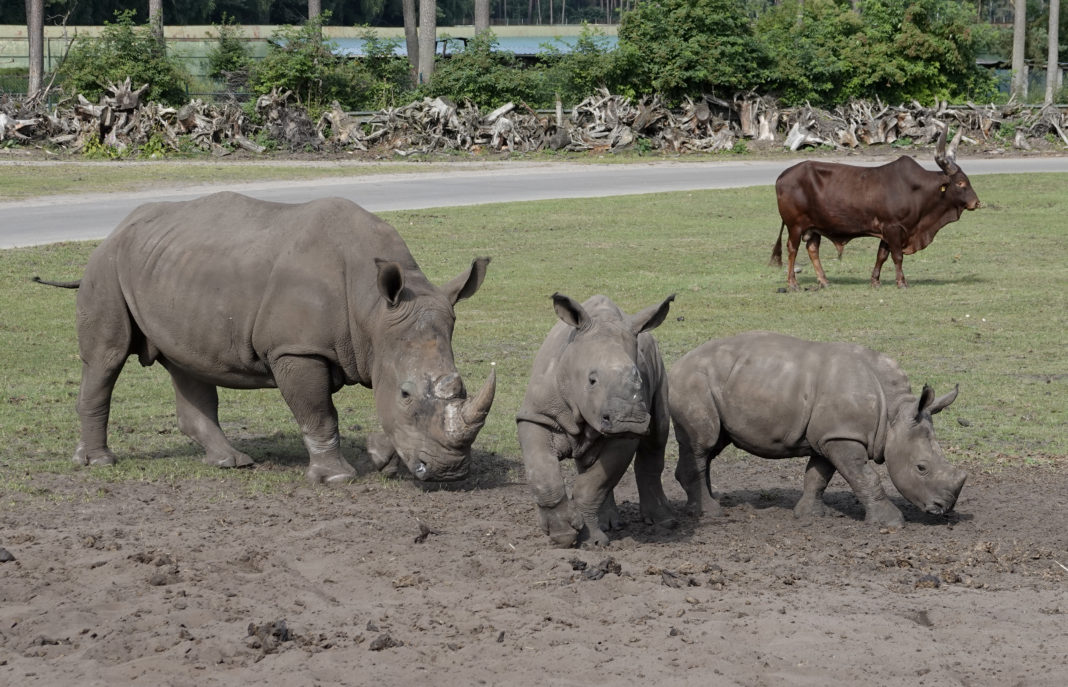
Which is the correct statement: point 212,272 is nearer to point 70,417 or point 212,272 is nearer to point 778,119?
point 70,417

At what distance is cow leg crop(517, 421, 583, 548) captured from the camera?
747 cm

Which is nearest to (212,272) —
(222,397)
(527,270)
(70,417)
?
(70,417)

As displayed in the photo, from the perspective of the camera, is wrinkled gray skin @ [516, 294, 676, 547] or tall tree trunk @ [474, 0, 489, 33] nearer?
wrinkled gray skin @ [516, 294, 676, 547]

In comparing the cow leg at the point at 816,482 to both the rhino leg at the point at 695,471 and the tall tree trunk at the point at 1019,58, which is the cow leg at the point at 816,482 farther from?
the tall tree trunk at the point at 1019,58

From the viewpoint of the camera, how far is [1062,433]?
10742mm

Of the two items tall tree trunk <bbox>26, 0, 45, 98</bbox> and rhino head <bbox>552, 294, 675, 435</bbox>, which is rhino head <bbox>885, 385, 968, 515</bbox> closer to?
rhino head <bbox>552, 294, 675, 435</bbox>

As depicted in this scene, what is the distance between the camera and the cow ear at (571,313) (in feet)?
23.4

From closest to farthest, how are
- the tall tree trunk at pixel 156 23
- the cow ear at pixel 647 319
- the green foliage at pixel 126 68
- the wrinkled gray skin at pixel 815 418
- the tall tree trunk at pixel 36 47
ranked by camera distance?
the cow ear at pixel 647 319 → the wrinkled gray skin at pixel 815 418 → the green foliage at pixel 126 68 → the tall tree trunk at pixel 156 23 → the tall tree trunk at pixel 36 47

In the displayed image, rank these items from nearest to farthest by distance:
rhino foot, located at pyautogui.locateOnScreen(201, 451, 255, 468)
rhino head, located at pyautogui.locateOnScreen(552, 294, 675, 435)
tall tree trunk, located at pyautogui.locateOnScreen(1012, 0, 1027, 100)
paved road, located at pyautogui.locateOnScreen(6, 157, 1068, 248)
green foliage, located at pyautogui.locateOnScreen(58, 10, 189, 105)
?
rhino head, located at pyautogui.locateOnScreen(552, 294, 675, 435)
rhino foot, located at pyautogui.locateOnScreen(201, 451, 255, 468)
paved road, located at pyautogui.locateOnScreen(6, 157, 1068, 248)
green foliage, located at pyautogui.locateOnScreen(58, 10, 189, 105)
tall tree trunk, located at pyautogui.locateOnScreen(1012, 0, 1027, 100)

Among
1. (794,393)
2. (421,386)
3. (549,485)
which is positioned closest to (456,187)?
(421,386)

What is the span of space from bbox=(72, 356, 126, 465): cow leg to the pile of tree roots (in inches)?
1036

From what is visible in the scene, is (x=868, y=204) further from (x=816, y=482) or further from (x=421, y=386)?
(x=421, y=386)

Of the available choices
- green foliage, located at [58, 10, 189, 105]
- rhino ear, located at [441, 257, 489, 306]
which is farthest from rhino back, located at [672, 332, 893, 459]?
green foliage, located at [58, 10, 189, 105]

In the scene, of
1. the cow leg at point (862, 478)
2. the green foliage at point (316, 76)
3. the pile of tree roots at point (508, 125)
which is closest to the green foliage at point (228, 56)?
the green foliage at point (316, 76)
